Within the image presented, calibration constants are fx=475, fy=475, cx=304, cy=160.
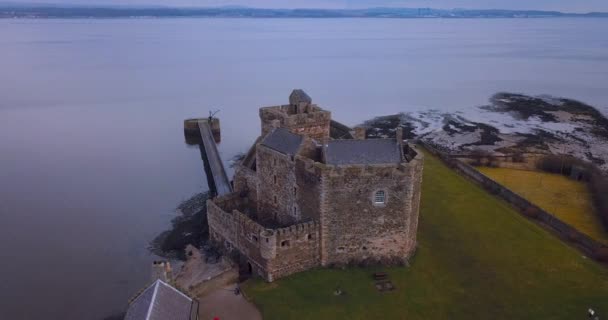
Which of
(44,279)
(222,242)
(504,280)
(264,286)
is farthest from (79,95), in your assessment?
(504,280)

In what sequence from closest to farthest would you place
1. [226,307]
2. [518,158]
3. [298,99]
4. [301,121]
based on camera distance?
[226,307] < [301,121] < [298,99] < [518,158]

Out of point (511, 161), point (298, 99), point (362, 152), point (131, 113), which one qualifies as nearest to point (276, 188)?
point (362, 152)

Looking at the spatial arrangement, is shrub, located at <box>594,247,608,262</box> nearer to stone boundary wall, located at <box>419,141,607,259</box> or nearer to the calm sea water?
stone boundary wall, located at <box>419,141,607,259</box>

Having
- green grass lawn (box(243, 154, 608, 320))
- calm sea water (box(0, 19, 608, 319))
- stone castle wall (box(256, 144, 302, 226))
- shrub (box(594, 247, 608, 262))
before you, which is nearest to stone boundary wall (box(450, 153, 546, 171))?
green grass lawn (box(243, 154, 608, 320))

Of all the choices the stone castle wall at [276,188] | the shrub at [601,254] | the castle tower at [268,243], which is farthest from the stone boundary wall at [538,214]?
the castle tower at [268,243]

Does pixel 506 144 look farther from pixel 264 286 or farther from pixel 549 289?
pixel 264 286

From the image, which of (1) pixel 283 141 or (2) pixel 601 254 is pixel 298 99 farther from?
(2) pixel 601 254

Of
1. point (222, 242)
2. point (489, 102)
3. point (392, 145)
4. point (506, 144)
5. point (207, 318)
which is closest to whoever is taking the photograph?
point (207, 318)
